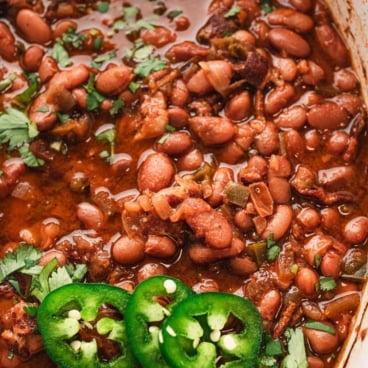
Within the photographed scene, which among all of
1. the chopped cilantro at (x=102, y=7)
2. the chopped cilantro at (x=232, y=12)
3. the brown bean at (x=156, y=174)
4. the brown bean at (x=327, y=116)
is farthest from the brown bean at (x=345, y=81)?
the chopped cilantro at (x=102, y=7)

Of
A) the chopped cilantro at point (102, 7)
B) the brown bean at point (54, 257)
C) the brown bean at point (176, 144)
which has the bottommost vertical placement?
the brown bean at point (54, 257)

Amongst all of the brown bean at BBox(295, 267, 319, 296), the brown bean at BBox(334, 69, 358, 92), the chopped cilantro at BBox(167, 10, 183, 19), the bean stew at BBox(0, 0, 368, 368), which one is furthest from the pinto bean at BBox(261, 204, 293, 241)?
the chopped cilantro at BBox(167, 10, 183, 19)

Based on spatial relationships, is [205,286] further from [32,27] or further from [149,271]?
[32,27]

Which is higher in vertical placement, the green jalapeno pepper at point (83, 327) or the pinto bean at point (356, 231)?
the pinto bean at point (356, 231)

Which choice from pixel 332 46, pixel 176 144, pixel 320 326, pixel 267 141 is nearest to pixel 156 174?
pixel 176 144

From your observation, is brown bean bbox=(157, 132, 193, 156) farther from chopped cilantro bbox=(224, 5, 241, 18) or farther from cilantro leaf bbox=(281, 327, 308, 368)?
cilantro leaf bbox=(281, 327, 308, 368)

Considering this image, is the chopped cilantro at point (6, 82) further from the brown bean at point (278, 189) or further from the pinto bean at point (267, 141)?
the brown bean at point (278, 189)
